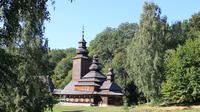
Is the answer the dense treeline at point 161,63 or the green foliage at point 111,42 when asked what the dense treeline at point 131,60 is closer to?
the dense treeline at point 161,63

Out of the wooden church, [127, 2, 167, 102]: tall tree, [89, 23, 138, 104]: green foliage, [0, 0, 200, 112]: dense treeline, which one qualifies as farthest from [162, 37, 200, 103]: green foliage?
[89, 23, 138, 104]: green foliage

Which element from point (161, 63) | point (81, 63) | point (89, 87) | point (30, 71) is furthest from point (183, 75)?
point (81, 63)

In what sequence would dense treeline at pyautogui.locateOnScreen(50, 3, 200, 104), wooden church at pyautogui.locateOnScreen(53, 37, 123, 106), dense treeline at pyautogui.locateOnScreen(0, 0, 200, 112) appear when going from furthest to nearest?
1. wooden church at pyautogui.locateOnScreen(53, 37, 123, 106)
2. dense treeline at pyautogui.locateOnScreen(50, 3, 200, 104)
3. dense treeline at pyautogui.locateOnScreen(0, 0, 200, 112)

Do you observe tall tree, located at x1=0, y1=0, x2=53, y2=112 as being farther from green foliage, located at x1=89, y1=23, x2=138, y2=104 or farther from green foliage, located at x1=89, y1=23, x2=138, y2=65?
green foliage, located at x1=89, y1=23, x2=138, y2=65

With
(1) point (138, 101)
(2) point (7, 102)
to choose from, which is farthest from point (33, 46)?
(1) point (138, 101)

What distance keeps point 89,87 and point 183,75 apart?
19.5 meters

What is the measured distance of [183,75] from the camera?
1469 inches

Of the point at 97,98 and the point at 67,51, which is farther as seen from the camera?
the point at 67,51

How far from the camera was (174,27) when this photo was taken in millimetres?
48594

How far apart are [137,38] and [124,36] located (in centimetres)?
5099

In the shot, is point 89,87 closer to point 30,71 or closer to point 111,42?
point 30,71

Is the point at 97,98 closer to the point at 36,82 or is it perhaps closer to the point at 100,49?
the point at 36,82

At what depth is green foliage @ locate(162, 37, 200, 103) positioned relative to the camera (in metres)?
36.1

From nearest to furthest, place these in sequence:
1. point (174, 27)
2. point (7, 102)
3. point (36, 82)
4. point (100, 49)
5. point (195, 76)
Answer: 1. point (7, 102)
2. point (36, 82)
3. point (195, 76)
4. point (174, 27)
5. point (100, 49)
